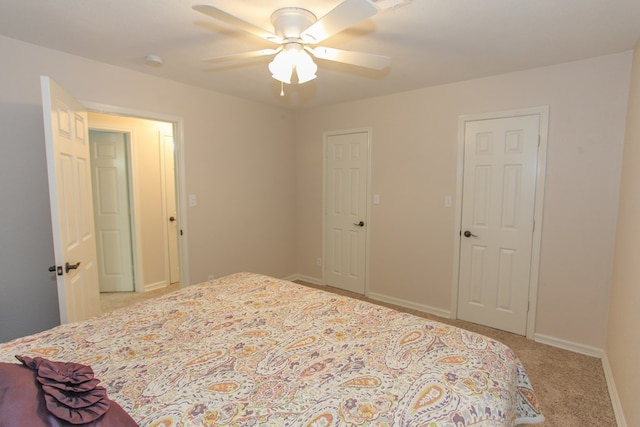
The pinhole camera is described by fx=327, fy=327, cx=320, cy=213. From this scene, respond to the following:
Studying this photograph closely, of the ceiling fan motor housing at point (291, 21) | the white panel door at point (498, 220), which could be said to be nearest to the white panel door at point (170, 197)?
the ceiling fan motor housing at point (291, 21)

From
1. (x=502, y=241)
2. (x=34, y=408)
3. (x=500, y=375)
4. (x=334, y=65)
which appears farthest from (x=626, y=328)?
(x=34, y=408)

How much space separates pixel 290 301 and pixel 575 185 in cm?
245

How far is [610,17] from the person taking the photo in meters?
1.87

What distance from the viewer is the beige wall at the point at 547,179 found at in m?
2.54

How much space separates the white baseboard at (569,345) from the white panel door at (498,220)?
A: 0.15 m

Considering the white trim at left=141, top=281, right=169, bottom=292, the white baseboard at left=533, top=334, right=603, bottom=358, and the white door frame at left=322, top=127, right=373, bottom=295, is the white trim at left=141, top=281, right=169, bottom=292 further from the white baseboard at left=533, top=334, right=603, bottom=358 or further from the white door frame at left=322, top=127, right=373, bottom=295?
the white baseboard at left=533, top=334, right=603, bottom=358

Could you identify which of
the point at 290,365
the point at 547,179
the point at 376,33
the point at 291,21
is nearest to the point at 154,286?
the point at 290,365

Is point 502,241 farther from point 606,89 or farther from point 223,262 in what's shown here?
point 223,262

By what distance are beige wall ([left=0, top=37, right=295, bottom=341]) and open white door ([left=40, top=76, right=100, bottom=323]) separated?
0.26m

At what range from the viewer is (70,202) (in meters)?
2.14

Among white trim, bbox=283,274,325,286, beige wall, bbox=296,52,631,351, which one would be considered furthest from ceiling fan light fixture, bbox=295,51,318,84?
white trim, bbox=283,274,325,286

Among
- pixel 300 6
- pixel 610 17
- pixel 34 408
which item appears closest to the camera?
pixel 34 408

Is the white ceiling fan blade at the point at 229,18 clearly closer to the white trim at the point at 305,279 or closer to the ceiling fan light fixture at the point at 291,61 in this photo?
the ceiling fan light fixture at the point at 291,61

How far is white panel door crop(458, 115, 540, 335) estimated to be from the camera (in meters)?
2.88
